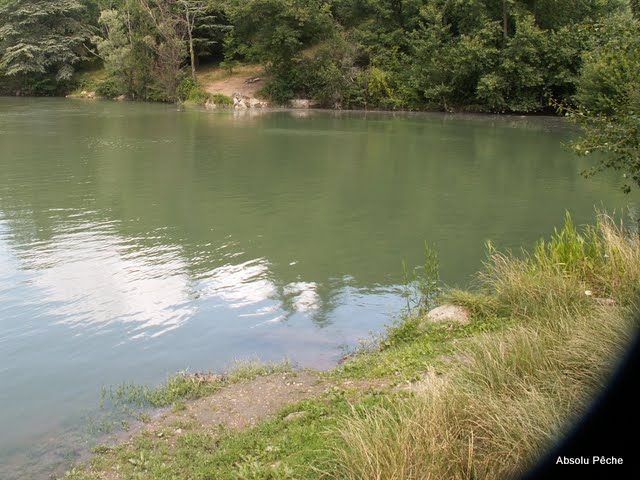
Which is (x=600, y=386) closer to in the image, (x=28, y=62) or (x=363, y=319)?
Answer: (x=363, y=319)

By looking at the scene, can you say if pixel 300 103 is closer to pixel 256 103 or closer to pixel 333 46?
pixel 256 103

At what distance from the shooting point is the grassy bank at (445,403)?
3.41 metres

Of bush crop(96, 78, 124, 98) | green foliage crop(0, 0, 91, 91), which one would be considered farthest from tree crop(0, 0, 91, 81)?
bush crop(96, 78, 124, 98)

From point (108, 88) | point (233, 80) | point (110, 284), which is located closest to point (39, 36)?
point (108, 88)

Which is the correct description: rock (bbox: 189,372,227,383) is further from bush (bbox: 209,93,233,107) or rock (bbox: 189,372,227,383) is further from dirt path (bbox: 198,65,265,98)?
dirt path (bbox: 198,65,265,98)

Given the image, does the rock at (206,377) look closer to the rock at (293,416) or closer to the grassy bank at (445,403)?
the grassy bank at (445,403)

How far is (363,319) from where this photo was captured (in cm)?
816

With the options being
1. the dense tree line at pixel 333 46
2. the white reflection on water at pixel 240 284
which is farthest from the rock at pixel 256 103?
the white reflection on water at pixel 240 284

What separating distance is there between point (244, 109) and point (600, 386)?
39693mm

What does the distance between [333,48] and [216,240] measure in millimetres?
33546

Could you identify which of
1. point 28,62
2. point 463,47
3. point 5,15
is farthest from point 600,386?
point 5,15

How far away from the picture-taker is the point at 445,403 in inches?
149

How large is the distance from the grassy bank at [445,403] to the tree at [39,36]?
53.0 meters

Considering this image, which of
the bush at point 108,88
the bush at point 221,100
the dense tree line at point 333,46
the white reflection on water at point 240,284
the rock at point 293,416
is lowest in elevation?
the white reflection on water at point 240,284
